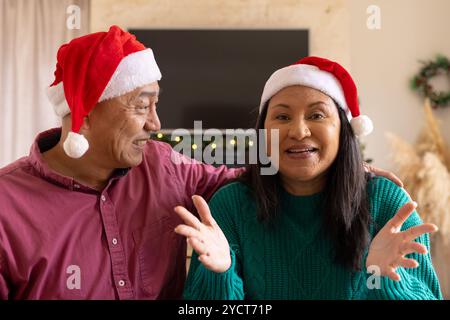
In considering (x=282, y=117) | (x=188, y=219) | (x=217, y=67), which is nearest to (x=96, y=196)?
(x=188, y=219)

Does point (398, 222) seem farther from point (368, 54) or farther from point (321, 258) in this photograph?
point (368, 54)

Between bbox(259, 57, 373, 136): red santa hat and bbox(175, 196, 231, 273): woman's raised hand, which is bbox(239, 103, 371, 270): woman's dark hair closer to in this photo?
bbox(259, 57, 373, 136): red santa hat

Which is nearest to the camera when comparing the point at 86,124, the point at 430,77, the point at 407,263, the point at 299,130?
the point at 407,263

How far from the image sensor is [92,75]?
1.30 meters

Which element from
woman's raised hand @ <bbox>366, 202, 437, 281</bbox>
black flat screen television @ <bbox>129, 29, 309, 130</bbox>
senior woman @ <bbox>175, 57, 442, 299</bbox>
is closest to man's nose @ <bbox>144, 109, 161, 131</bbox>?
senior woman @ <bbox>175, 57, 442, 299</bbox>

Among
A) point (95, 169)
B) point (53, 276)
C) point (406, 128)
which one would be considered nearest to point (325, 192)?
point (95, 169)

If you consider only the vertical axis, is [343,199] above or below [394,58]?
below

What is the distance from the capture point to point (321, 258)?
129 cm

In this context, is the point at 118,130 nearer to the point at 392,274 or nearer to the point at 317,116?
the point at 317,116

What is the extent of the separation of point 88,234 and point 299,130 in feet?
1.99

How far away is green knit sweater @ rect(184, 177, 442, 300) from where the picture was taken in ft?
3.93

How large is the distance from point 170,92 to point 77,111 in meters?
2.35

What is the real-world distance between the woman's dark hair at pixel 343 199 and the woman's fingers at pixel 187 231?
317 millimetres

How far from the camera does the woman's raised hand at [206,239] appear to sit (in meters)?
1.06
